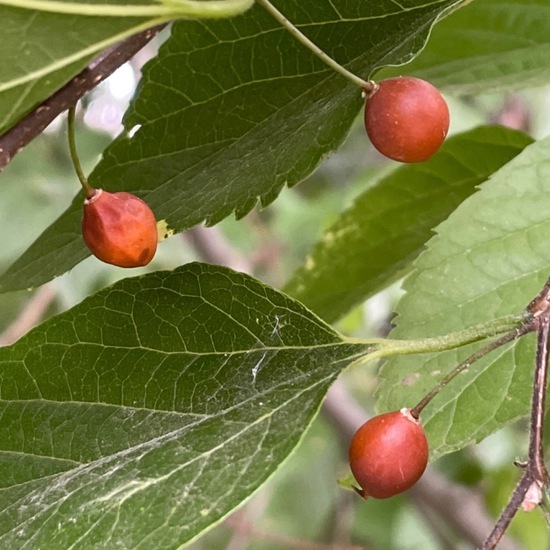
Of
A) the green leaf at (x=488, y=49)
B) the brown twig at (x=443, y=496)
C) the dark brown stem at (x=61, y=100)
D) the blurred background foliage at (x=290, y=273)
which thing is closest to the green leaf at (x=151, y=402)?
the dark brown stem at (x=61, y=100)

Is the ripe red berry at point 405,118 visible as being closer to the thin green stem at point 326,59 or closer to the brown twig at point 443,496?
the thin green stem at point 326,59

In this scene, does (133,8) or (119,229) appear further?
(119,229)

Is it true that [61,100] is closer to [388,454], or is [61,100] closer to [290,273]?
[388,454]

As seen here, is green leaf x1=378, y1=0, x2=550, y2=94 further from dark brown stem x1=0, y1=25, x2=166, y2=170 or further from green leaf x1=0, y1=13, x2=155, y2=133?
green leaf x1=0, y1=13, x2=155, y2=133

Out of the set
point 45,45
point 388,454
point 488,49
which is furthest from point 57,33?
point 488,49

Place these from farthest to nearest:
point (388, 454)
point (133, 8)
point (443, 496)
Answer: point (443, 496) < point (388, 454) < point (133, 8)

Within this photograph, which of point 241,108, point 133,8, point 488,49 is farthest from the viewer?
point 488,49

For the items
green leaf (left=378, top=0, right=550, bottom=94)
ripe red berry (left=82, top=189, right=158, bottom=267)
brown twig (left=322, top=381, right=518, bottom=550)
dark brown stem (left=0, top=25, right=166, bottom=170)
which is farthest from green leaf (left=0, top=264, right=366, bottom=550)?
brown twig (left=322, top=381, right=518, bottom=550)
